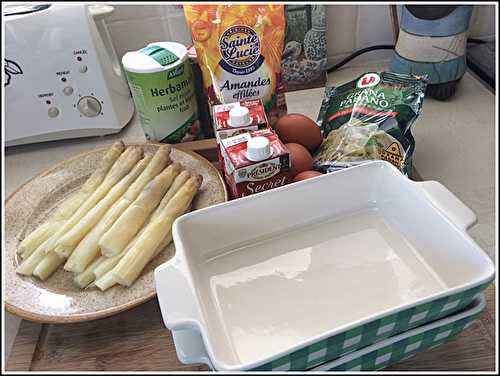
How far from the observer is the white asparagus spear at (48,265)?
0.51 m

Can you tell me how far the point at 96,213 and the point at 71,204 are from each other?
0.17 feet

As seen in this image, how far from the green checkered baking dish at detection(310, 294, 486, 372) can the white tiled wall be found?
601 millimetres

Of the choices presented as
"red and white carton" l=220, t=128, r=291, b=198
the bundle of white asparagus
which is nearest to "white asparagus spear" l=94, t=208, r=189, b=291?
the bundle of white asparagus

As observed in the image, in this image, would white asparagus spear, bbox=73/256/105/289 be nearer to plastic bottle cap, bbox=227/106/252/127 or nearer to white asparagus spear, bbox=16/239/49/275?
white asparagus spear, bbox=16/239/49/275

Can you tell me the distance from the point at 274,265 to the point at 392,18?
586 millimetres

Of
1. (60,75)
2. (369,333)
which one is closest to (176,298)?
(369,333)

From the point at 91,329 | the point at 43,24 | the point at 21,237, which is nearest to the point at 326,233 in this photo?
the point at 91,329

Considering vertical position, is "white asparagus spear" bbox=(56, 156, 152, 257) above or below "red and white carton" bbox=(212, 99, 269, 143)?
below

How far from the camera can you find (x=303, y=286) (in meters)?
0.43

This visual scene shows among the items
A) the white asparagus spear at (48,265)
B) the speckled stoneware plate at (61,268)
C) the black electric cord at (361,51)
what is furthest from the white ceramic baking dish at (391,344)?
the black electric cord at (361,51)

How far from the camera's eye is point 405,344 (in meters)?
0.39

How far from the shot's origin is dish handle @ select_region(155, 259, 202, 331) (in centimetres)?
35

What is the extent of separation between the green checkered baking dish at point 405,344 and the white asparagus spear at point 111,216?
294mm

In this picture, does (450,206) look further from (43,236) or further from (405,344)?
(43,236)
